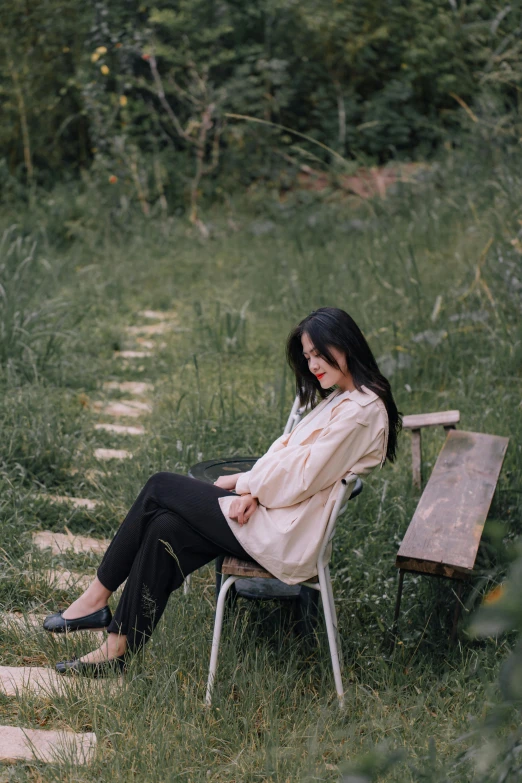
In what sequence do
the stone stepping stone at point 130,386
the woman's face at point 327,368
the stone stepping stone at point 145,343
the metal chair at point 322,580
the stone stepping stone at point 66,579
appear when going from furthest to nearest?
the stone stepping stone at point 145,343, the stone stepping stone at point 130,386, the stone stepping stone at point 66,579, the woman's face at point 327,368, the metal chair at point 322,580

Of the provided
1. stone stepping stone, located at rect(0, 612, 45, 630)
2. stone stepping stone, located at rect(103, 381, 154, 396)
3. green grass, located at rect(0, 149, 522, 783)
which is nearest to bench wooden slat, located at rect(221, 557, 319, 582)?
green grass, located at rect(0, 149, 522, 783)

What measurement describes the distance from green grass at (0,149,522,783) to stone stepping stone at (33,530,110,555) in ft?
0.23

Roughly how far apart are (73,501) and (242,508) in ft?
5.03

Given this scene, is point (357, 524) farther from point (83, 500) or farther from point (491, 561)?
point (83, 500)

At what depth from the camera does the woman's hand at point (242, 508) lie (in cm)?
294

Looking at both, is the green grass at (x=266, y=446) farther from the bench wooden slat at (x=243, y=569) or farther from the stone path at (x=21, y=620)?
the bench wooden slat at (x=243, y=569)

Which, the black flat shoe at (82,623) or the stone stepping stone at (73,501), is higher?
the black flat shoe at (82,623)

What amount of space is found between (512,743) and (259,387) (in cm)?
416

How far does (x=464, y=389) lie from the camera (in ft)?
17.1

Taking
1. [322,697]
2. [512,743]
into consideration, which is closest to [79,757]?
[322,697]

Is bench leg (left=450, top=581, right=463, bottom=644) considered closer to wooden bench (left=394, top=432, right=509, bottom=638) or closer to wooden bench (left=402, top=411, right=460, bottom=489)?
wooden bench (left=394, top=432, right=509, bottom=638)

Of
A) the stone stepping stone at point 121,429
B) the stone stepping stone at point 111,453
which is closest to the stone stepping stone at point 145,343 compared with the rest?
the stone stepping stone at point 121,429

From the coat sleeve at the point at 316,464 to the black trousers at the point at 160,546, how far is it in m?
0.18

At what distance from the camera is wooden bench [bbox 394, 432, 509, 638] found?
116 inches
